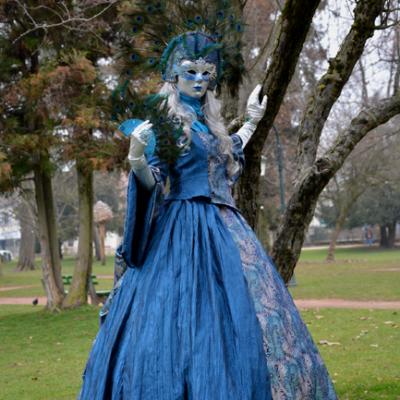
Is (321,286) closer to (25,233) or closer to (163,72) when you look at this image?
(163,72)

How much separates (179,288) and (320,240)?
48.8m

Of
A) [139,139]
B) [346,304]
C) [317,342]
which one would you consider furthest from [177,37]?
[346,304]

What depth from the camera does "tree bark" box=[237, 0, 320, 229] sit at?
403 cm

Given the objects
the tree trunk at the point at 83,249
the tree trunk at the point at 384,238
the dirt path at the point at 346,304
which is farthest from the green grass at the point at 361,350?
the tree trunk at the point at 384,238

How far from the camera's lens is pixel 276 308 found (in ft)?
9.80

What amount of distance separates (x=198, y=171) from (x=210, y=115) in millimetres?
361

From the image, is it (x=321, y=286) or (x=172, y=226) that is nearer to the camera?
(x=172, y=226)

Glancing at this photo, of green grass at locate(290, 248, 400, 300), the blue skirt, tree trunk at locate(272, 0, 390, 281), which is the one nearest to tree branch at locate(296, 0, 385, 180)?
tree trunk at locate(272, 0, 390, 281)

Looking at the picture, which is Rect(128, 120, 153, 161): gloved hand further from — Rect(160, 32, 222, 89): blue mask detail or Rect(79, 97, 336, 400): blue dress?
Rect(160, 32, 222, 89): blue mask detail

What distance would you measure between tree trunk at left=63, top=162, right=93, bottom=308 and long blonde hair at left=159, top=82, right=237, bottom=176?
8719mm

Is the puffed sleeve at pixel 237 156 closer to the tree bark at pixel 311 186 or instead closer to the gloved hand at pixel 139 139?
the gloved hand at pixel 139 139

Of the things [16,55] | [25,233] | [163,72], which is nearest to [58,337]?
[16,55]

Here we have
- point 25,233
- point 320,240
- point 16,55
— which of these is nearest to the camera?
point 16,55

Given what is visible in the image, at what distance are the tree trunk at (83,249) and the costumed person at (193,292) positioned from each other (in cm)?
882
